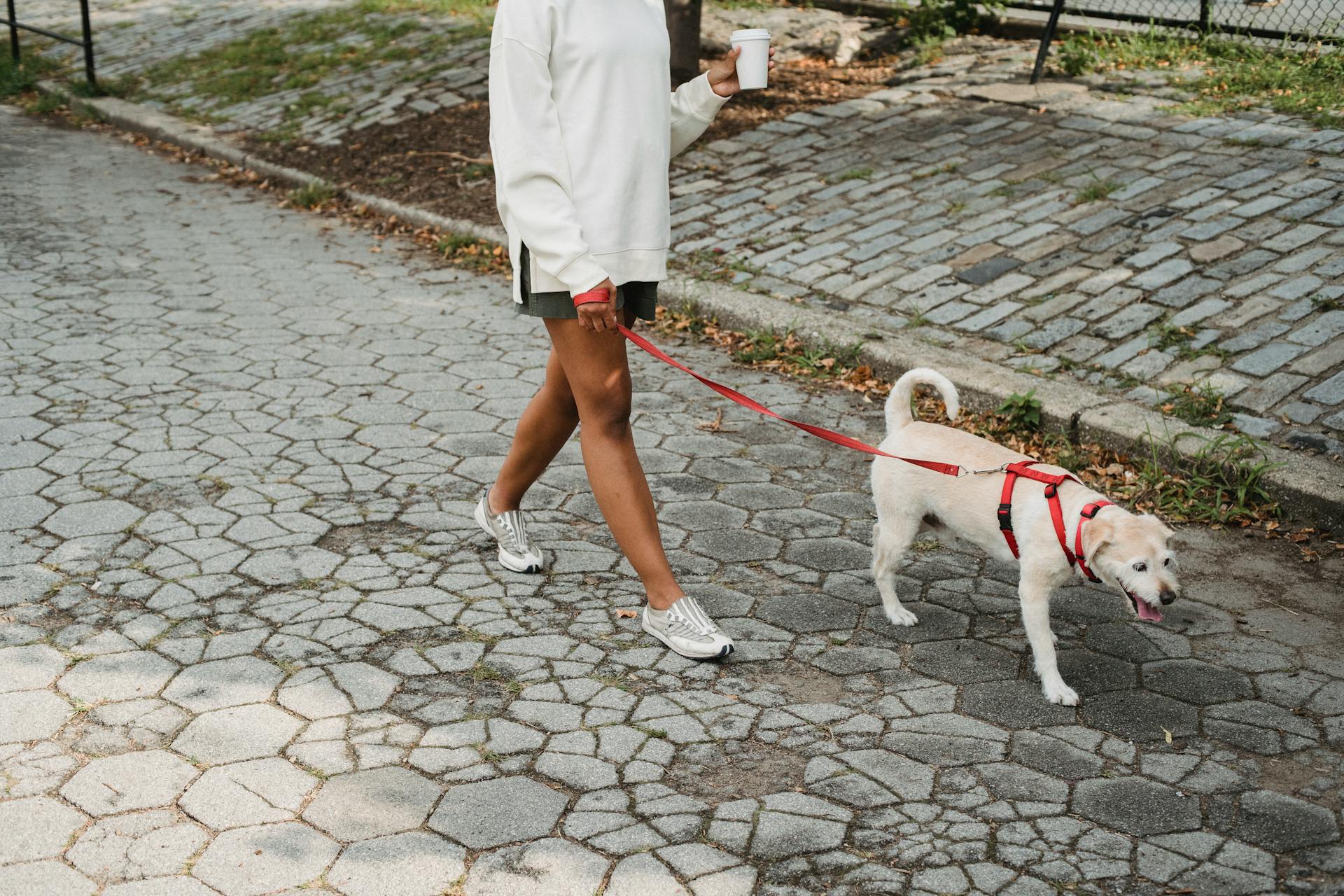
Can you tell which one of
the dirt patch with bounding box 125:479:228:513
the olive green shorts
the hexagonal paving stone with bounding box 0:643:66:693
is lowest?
the dirt patch with bounding box 125:479:228:513

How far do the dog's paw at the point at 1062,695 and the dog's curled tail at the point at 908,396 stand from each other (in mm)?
881

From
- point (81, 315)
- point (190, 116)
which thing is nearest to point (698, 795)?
point (81, 315)

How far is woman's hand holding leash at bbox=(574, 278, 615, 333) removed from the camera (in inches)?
139

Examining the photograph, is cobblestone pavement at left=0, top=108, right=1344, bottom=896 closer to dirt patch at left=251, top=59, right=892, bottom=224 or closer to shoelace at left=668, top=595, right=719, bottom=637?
shoelace at left=668, top=595, right=719, bottom=637

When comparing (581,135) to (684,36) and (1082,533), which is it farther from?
(684,36)

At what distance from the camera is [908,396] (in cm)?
425

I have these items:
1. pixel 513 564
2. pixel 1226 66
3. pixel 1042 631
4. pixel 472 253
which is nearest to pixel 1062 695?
pixel 1042 631

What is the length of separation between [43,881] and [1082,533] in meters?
2.79

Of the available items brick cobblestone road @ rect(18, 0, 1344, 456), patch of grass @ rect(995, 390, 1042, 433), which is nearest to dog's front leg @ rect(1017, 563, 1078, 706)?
patch of grass @ rect(995, 390, 1042, 433)

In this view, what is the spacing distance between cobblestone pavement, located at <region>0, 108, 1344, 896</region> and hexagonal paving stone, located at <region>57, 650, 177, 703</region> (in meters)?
0.01

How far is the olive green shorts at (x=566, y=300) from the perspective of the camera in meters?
3.72

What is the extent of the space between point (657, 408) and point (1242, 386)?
2.66 metres

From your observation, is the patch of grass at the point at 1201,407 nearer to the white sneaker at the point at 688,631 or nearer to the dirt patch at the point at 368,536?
the white sneaker at the point at 688,631

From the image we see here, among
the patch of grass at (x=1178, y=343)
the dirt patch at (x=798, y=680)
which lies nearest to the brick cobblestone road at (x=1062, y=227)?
the patch of grass at (x=1178, y=343)
